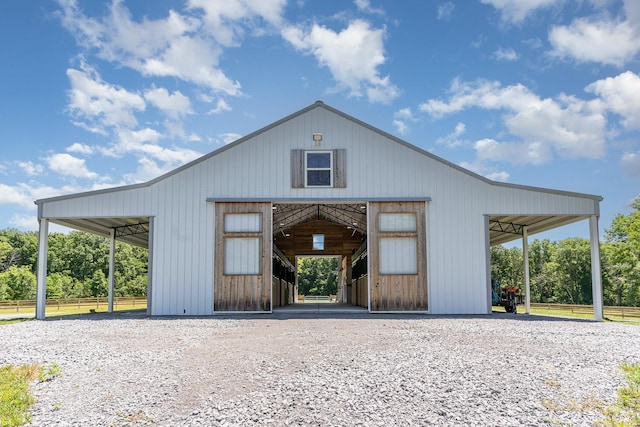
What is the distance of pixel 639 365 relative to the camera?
7.53m

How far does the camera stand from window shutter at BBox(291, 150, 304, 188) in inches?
617

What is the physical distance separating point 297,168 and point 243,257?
2979 millimetres

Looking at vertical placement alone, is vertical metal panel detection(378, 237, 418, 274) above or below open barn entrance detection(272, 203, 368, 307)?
below

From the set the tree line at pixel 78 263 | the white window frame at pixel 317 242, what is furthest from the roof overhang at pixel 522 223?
the tree line at pixel 78 263

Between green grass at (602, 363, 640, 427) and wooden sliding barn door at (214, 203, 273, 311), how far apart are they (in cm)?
1016

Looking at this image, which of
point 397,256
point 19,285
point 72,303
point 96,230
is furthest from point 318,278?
point 397,256

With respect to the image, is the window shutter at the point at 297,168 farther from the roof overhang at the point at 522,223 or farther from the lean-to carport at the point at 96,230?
the roof overhang at the point at 522,223

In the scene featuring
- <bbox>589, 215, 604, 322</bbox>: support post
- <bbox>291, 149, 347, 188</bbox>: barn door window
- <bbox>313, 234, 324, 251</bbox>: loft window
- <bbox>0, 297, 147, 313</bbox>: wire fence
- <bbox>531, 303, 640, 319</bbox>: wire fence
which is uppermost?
<bbox>291, 149, 347, 188</bbox>: barn door window

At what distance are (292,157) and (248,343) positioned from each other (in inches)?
305

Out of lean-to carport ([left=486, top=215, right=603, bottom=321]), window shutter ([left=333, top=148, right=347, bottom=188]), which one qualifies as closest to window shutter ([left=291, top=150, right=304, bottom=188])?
window shutter ([left=333, top=148, right=347, bottom=188])

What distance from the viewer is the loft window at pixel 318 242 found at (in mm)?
28828

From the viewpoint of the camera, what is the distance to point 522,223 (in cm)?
1958

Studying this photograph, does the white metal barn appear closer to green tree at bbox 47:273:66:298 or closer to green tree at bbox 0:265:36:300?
green tree at bbox 0:265:36:300

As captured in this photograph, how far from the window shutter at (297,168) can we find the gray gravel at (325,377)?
6.03 metres
